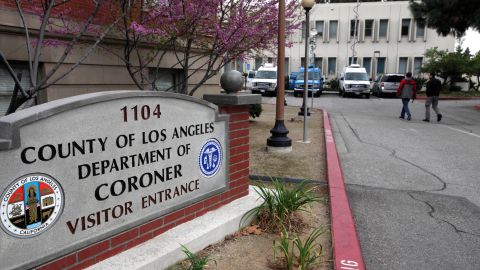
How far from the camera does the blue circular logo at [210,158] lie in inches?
158

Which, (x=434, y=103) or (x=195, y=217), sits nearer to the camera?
(x=195, y=217)

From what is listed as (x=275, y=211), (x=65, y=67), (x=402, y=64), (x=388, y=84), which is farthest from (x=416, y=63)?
(x=275, y=211)

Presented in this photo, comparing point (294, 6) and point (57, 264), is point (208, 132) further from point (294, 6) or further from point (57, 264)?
point (294, 6)

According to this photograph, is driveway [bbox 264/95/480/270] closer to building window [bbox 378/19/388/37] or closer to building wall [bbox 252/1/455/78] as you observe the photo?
building wall [bbox 252/1/455/78]

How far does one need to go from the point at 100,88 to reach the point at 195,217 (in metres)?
5.29

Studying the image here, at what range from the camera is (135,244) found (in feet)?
10.9

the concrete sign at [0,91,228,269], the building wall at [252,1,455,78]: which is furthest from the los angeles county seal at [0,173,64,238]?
the building wall at [252,1,455,78]

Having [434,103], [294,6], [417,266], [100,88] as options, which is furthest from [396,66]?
[417,266]

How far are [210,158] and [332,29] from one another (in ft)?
154

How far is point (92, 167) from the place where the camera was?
2.86m

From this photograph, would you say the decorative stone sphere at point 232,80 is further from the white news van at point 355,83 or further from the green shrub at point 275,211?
the white news van at point 355,83

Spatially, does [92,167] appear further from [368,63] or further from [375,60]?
[368,63]

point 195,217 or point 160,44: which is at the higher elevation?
point 160,44

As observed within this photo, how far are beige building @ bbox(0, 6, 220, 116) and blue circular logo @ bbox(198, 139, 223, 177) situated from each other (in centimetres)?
398
